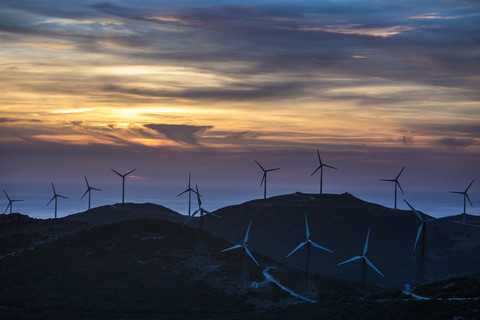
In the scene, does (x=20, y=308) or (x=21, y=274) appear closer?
(x=20, y=308)

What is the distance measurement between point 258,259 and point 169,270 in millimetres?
34615

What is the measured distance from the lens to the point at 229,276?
14288 centimetres

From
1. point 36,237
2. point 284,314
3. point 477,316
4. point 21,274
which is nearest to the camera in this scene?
point 477,316

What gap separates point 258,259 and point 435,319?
95.1 metres

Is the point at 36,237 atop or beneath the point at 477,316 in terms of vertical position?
beneath

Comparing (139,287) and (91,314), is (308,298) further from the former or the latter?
(91,314)

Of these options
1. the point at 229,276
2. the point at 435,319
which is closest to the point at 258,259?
the point at 229,276

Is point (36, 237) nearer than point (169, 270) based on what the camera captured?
No

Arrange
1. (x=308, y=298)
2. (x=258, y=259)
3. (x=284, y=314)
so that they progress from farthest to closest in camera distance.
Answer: (x=258, y=259) → (x=308, y=298) → (x=284, y=314)

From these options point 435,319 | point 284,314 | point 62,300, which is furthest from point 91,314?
point 435,319

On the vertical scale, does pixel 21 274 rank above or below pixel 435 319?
below

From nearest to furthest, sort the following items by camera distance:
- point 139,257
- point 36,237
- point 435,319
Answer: point 435,319, point 139,257, point 36,237

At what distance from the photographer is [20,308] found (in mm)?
105000

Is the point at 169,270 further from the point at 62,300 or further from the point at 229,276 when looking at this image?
the point at 62,300
